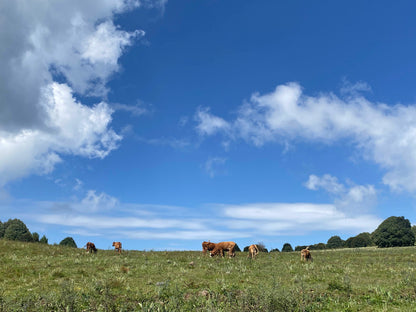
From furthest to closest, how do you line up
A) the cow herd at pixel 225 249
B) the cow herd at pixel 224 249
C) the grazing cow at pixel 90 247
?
the grazing cow at pixel 90 247, the cow herd at pixel 225 249, the cow herd at pixel 224 249

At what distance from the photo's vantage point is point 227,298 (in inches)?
546

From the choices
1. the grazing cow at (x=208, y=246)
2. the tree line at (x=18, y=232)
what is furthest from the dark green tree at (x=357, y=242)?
the grazing cow at (x=208, y=246)

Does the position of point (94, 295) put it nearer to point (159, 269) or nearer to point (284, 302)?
point (159, 269)

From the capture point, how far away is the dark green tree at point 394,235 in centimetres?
9319

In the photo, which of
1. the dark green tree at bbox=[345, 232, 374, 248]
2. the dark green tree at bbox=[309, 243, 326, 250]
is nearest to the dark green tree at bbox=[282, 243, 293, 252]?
the dark green tree at bbox=[309, 243, 326, 250]

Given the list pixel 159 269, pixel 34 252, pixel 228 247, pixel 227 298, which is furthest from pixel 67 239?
pixel 227 298

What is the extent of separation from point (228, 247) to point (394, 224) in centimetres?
8753

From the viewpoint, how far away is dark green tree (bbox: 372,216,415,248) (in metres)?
93.2

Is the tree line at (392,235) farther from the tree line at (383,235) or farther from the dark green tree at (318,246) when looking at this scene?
the dark green tree at (318,246)

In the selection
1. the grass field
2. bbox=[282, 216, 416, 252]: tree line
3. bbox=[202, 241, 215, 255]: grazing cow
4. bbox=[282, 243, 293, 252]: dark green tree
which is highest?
bbox=[282, 216, 416, 252]: tree line

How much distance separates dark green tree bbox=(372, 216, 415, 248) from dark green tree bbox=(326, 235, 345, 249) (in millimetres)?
25737

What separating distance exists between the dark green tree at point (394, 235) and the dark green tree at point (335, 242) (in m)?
25.7

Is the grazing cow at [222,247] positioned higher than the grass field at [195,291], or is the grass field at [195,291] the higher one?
the grazing cow at [222,247]

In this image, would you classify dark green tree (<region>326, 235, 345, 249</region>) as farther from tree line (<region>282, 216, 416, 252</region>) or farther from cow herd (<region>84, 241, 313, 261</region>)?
cow herd (<region>84, 241, 313, 261</region>)
